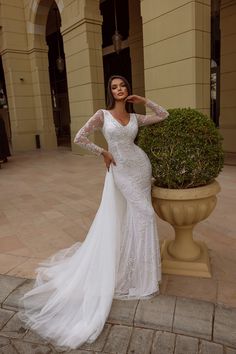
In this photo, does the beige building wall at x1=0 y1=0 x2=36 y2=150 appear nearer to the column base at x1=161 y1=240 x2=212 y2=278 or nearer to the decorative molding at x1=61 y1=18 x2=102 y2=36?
the decorative molding at x1=61 y1=18 x2=102 y2=36

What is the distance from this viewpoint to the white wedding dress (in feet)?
8.18

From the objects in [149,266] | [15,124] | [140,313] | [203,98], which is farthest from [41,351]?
[15,124]

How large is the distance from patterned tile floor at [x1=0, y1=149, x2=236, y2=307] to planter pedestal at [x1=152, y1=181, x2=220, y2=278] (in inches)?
4.4

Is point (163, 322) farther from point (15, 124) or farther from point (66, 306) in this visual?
point (15, 124)

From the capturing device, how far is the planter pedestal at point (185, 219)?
2.58 m

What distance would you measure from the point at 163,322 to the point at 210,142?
57.1 inches

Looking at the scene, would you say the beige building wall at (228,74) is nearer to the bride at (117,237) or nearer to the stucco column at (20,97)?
the bride at (117,237)

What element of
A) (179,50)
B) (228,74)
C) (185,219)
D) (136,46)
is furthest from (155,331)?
(136,46)

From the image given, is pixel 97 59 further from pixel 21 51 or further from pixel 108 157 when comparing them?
pixel 108 157

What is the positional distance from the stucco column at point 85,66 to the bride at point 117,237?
23.2 ft

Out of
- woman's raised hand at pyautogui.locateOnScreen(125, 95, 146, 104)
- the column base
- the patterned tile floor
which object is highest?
woman's raised hand at pyautogui.locateOnScreen(125, 95, 146, 104)

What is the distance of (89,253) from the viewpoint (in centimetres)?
269

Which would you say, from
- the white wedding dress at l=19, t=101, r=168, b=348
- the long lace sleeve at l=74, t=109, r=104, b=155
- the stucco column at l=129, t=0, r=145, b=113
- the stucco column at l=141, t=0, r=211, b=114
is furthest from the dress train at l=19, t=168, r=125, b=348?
the stucco column at l=129, t=0, r=145, b=113

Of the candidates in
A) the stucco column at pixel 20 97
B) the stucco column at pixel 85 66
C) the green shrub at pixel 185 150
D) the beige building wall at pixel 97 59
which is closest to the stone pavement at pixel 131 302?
the green shrub at pixel 185 150
